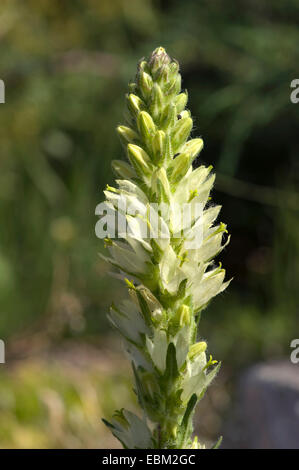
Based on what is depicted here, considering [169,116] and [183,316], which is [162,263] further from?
[169,116]

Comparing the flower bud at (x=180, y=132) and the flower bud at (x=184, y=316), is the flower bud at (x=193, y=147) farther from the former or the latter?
the flower bud at (x=184, y=316)

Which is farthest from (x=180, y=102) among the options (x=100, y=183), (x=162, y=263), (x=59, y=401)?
(x=100, y=183)

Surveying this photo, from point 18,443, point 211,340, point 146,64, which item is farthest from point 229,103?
point 146,64

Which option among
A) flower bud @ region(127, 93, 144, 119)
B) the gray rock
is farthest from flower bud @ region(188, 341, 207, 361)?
the gray rock

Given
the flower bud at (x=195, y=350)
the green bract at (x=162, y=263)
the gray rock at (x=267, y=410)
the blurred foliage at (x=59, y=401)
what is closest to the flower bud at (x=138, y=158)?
the green bract at (x=162, y=263)

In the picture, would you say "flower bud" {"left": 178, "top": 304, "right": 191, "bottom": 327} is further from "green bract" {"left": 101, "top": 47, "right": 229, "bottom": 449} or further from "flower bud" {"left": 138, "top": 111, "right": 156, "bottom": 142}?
"flower bud" {"left": 138, "top": 111, "right": 156, "bottom": 142}

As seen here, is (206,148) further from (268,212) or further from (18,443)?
(18,443)
